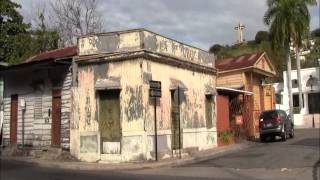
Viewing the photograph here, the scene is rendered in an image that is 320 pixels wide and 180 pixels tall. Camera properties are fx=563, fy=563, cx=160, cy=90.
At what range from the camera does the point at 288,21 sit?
2061 inches

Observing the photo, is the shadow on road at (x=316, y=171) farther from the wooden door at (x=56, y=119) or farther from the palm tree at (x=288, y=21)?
the palm tree at (x=288, y=21)

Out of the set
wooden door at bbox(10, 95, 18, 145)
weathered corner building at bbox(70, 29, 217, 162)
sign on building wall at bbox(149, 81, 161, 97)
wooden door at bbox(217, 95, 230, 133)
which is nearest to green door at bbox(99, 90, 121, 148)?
weathered corner building at bbox(70, 29, 217, 162)

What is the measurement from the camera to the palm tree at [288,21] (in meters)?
52.2

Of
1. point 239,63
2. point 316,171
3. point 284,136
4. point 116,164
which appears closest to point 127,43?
point 116,164

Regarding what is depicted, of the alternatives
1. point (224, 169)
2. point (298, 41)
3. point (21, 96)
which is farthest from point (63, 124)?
point (298, 41)

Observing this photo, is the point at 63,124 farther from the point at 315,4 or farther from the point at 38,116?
the point at 315,4

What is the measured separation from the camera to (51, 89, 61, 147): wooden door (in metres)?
25.2

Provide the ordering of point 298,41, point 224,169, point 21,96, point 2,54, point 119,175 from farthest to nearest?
point 298,41, point 2,54, point 21,96, point 224,169, point 119,175

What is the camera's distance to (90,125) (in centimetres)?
2364

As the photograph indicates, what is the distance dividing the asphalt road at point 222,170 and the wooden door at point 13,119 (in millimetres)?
4429

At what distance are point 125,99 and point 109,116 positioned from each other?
103 centimetres

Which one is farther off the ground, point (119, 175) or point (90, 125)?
point (90, 125)

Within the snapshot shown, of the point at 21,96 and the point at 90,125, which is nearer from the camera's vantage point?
the point at 90,125

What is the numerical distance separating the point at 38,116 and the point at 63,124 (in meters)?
2.02
